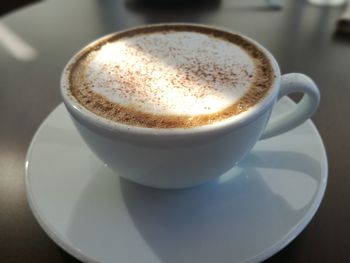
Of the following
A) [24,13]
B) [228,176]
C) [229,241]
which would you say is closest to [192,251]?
[229,241]

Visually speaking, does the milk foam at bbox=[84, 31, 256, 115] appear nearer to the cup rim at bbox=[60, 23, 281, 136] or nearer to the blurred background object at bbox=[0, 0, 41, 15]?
the cup rim at bbox=[60, 23, 281, 136]

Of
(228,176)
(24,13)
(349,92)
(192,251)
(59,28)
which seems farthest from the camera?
(24,13)

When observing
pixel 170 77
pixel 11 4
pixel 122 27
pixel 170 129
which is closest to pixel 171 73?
pixel 170 77

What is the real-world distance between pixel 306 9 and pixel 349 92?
0.51m

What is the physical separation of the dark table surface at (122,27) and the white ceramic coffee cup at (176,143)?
0.49 ft

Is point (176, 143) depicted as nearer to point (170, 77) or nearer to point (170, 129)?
point (170, 129)

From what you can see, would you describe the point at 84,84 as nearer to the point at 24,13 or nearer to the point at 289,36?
the point at 289,36

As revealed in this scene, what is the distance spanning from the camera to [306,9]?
122cm

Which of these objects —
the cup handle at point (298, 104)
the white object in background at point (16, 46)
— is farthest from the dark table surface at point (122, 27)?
the cup handle at point (298, 104)

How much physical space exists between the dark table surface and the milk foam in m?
0.23

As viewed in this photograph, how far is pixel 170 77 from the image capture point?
0.55m

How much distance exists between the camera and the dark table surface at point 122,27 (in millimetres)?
520

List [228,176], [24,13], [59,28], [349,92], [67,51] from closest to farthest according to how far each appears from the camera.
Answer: [228,176] < [349,92] < [67,51] < [59,28] < [24,13]

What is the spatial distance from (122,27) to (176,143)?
82 centimetres
